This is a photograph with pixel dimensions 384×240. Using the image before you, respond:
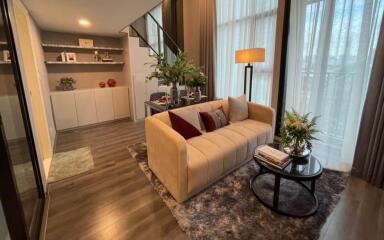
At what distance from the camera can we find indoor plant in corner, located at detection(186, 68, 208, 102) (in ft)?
10.2

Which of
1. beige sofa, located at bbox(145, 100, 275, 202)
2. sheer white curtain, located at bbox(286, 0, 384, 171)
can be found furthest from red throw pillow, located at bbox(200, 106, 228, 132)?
sheer white curtain, located at bbox(286, 0, 384, 171)

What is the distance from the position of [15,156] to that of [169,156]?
1268 millimetres

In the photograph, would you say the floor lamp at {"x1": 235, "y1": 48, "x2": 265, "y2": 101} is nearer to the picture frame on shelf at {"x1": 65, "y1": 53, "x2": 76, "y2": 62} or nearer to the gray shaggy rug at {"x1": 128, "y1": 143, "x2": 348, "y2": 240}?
the gray shaggy rug at {"x1": 128, "y1": 143, "x2": 348, "y2": 240}

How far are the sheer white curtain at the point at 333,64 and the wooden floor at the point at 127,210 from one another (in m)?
0.65

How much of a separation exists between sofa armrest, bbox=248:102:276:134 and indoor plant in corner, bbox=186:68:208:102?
900 mm

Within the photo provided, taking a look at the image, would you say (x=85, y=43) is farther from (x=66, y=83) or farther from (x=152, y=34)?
(x=152, y=34)

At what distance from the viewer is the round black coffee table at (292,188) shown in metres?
1.72

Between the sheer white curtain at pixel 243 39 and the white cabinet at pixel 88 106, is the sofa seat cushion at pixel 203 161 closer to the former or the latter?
the sheer white curtain at pixel 243 39

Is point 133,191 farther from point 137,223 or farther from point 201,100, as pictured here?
point 201,100

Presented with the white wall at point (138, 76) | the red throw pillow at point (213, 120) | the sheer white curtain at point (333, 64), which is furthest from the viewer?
the white wall at point (138, 76)

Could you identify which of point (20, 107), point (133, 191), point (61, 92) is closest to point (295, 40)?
point (133, 191)

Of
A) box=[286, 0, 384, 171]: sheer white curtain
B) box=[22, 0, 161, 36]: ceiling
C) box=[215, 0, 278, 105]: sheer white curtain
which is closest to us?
box=[286, 0, 384, 171]: sheer white curtain

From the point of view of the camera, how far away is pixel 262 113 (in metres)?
3.04

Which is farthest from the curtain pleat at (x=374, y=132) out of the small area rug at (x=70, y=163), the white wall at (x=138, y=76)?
the white wall at (x=138, y=76)
